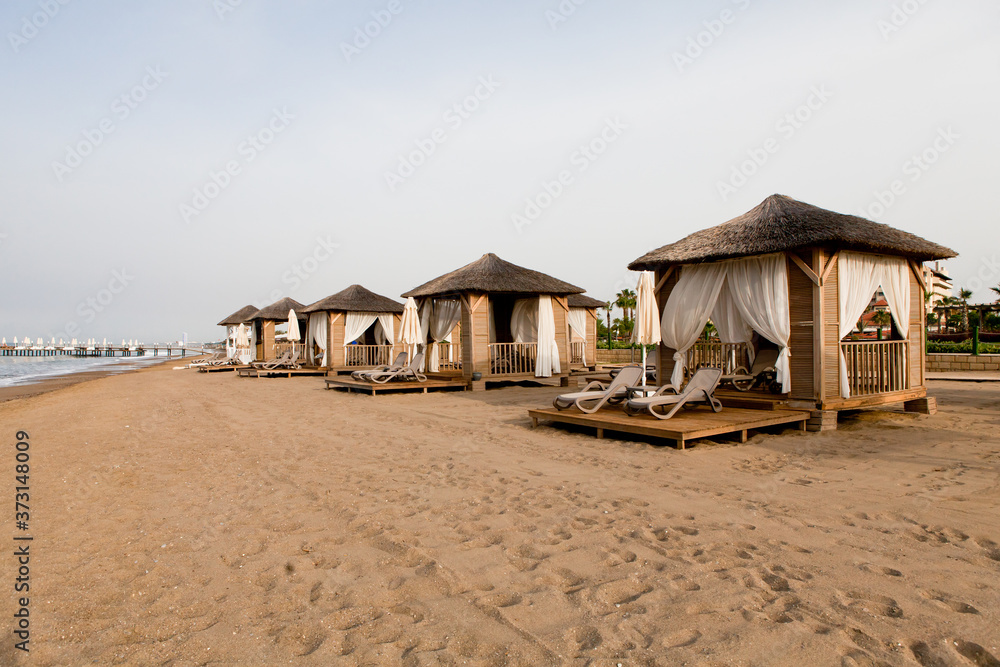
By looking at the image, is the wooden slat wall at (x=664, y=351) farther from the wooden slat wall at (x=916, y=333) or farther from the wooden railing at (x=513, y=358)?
the wooden railing at (x=513, y=358)

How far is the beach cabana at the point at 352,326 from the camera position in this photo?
21266 millimetres

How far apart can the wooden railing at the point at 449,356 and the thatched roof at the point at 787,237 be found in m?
8.77

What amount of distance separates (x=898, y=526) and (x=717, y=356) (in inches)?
281

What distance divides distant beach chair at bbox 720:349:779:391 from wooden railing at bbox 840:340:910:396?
1152 millimetres

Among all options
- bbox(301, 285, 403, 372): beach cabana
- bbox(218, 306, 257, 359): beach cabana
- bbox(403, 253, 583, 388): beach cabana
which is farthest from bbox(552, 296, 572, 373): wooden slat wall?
bbox(218, 306, 257, 359): beach cabana

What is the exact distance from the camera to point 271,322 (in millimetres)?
28406

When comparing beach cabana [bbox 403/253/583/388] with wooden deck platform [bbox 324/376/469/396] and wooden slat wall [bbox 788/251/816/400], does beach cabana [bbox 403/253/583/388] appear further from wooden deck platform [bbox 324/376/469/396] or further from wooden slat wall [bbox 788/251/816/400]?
wooden slat wall [bbox 788/251/816/400]

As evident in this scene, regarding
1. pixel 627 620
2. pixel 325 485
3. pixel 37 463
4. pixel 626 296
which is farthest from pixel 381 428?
pixel 626 296

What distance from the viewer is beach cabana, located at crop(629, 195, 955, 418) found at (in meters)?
8.24

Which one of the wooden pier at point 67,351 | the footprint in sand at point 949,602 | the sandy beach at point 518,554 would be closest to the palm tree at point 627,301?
the sandy beach at point 518,554

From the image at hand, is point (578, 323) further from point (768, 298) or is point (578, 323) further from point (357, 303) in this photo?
point (768, 298)

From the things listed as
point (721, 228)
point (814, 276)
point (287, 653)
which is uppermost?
point (721, 228)

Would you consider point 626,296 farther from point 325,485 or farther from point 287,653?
point 287,653

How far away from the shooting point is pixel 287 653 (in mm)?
2514
